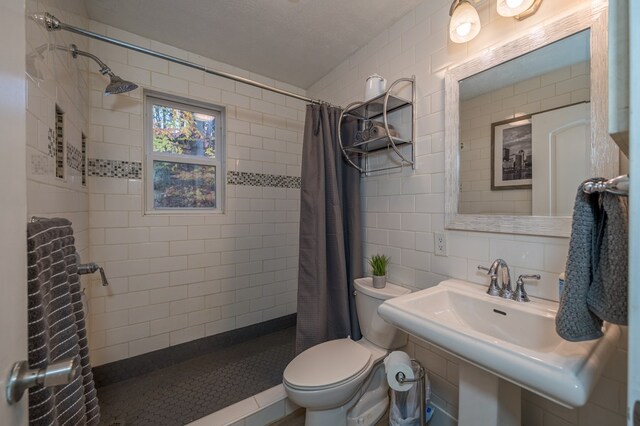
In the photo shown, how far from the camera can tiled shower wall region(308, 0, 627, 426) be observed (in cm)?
102

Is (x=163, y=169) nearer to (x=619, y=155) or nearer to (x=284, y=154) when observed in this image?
(x=284, y=154)

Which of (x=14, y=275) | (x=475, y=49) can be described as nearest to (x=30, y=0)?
(x=14, y=275)

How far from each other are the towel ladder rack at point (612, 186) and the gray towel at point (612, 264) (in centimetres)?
3

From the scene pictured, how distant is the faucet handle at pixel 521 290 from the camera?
105cm

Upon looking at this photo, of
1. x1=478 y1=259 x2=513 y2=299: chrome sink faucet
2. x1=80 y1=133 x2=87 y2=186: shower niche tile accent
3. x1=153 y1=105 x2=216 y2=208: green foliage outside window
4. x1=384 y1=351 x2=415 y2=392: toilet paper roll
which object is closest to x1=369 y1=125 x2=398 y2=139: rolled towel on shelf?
x1=478 y1=259 x2=513 y2=299: chrome sink faucet

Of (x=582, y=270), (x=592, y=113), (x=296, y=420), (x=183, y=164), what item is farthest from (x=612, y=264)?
(x=183, y=164)

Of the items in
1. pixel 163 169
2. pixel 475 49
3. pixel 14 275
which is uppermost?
pixel 475 49

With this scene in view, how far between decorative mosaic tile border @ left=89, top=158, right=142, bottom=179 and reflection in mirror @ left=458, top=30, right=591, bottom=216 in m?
2.15

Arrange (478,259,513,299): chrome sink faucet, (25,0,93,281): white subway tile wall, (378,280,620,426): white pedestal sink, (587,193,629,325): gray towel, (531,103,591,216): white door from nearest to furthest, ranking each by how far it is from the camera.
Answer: (587,193,629,325): gray towel < (378,280,620,426): white pedestal sink < (25,0,93,281): white subway tile wall < (531,103,591,216): white door < (478,259,513,299): chrome sink faucet

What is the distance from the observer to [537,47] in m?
1.07

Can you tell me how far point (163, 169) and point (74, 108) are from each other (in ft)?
2.25

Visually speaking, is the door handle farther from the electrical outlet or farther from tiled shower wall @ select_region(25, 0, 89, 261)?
the electrical outlet

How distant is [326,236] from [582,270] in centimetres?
133

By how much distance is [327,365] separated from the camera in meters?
1.34
